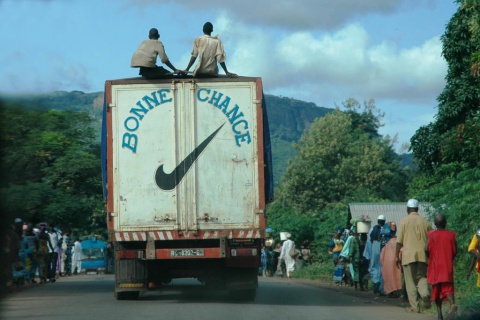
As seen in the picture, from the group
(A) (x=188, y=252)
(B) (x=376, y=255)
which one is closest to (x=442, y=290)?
(A) (x=188, y=252)

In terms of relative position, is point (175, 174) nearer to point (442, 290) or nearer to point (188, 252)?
point (188, 252)

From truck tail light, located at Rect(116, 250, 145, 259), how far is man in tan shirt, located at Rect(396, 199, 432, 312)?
4165 millimetres

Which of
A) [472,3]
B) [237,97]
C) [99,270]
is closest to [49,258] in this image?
[237,97]

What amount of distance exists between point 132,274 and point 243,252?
1.93m

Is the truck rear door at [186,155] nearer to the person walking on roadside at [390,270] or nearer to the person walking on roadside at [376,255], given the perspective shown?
the person walking on roadside at [390,270]

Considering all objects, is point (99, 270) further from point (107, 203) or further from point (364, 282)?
point (107, 203)

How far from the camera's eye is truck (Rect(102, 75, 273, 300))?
14.1 meters

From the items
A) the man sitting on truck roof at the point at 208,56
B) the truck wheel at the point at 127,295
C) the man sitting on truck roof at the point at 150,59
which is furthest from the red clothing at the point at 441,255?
the truck wheel at the point at 127,295

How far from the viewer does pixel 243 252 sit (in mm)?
14234

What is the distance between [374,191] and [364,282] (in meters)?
51.7

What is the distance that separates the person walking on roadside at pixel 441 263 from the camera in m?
11.8

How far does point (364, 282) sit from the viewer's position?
20.8 metres

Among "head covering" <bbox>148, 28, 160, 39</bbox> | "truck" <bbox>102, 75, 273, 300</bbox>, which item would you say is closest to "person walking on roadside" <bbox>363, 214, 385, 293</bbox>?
"truck" <bbox>102, 75, 273, 300</bbox>

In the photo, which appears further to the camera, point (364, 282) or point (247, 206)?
point (364, 282)
